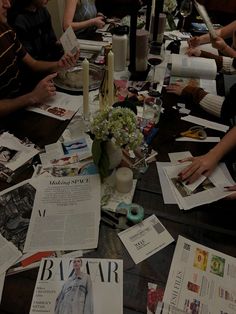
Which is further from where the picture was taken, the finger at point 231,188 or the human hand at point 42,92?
the human hand at point 42,92

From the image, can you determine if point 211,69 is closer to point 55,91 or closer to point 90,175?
point 55,91

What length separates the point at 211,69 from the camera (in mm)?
1731

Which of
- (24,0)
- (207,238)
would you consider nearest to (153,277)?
(207,238)

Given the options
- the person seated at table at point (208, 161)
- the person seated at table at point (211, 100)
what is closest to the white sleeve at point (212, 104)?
the person seated at table at point (211, 100)

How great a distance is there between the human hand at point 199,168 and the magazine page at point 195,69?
74cm

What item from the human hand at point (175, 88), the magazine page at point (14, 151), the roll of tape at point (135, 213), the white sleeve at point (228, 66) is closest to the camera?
the roll of tape at point (135, 213)

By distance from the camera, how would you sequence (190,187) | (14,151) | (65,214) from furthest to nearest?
(14,151)
(190,187)
(65,214)

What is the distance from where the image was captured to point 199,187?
111cm

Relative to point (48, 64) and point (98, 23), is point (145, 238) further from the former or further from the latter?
point (98, 23)

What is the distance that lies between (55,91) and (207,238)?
105 centimetres

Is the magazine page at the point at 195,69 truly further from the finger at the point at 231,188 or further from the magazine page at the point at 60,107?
the finger at the point at 231,188

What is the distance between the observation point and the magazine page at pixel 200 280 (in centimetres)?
79

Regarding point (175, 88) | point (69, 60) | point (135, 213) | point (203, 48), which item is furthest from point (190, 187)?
point (203, 48)

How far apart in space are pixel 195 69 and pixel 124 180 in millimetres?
1010
